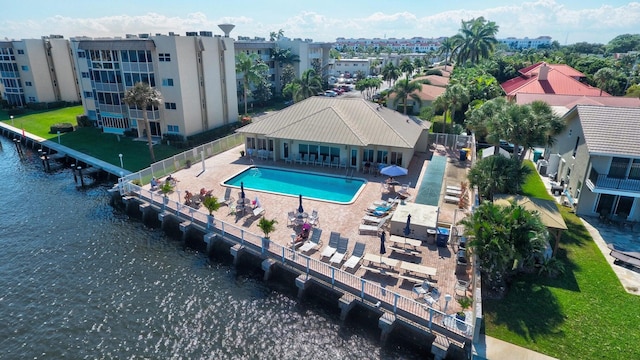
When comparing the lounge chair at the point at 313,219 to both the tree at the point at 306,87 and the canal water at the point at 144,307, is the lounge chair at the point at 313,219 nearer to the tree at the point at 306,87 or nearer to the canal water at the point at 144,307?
the canal water at the point at 144,307

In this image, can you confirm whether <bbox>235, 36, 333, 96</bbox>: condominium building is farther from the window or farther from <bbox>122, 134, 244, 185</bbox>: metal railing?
<bbox>122, 134, 244, 185</bbox>: metal railing

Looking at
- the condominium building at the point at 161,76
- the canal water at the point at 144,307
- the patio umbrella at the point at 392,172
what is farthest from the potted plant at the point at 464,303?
the condominium building at the point at 161,76

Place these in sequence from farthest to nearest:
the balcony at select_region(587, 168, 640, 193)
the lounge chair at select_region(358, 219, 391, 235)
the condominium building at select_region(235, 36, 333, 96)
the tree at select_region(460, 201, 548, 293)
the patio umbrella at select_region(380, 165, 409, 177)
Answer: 1. the condominium building at select_region(235, 36, 333, 96)
2. the patio umbrella at select_region(380, 165, 409, 177)
3. the balcony at select_region(587, 168, 640, 193)
4. the lounge chair at select_region(358, 219, 391, 235)
5. the tree at select_region(460, 201, 548, 293)

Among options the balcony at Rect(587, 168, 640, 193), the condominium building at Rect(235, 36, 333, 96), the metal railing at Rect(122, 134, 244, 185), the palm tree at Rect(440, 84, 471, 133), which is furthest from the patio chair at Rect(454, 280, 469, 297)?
the condominium building at Rect(235, 36, 333, 96)

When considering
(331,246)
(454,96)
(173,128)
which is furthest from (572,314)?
(173,128)

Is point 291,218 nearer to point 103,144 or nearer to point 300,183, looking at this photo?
point 300,183

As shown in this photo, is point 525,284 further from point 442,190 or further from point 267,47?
point 267,47
